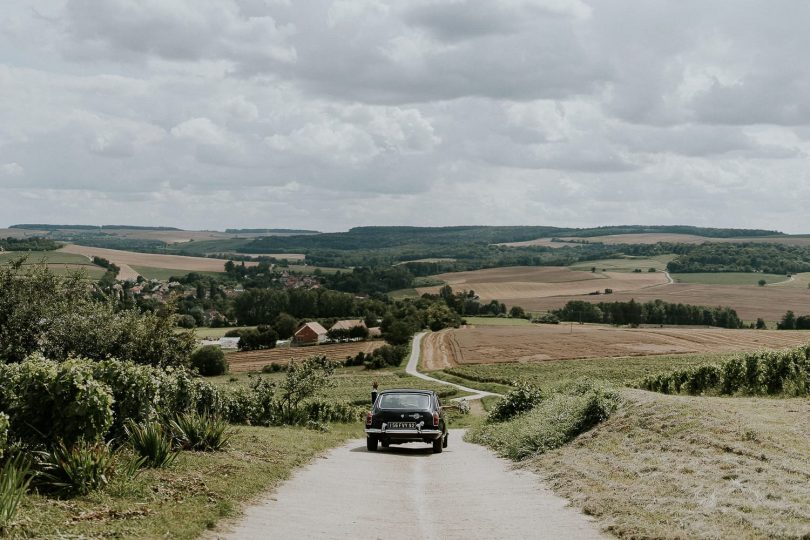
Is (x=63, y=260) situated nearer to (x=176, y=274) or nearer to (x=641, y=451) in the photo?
(x=176, y=274)

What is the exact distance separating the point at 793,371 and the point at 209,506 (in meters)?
26.8

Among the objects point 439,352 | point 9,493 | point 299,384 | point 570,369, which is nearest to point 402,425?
point 299,384

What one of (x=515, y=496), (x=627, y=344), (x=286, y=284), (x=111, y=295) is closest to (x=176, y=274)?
(x=286, y=284)

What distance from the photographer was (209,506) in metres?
10.1

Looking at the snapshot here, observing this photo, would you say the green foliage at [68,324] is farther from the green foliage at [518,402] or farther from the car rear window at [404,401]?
the car rear window at [404,401]

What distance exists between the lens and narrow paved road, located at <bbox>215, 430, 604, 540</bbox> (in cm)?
977

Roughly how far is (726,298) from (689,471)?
134435 millimetres

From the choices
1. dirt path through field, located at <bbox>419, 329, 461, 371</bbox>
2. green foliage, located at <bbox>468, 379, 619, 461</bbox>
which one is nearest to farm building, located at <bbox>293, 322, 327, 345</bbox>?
dirt path through field, located at <bbox>419, 329, 461, 371</bbox>

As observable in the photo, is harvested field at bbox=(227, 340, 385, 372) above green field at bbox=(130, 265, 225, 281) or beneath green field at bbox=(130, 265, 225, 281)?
beneath

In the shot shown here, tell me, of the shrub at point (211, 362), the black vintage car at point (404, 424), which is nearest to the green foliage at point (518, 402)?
the black vintage car at point (404, 424)

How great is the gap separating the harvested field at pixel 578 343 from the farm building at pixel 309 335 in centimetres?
1821

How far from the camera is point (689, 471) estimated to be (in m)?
12.4

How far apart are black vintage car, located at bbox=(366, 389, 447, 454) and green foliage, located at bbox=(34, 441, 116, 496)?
33.1 feet

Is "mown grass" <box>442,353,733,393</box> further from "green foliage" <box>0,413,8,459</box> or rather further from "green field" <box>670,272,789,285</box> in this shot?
"green field" <box>670,272,789,285</box>
